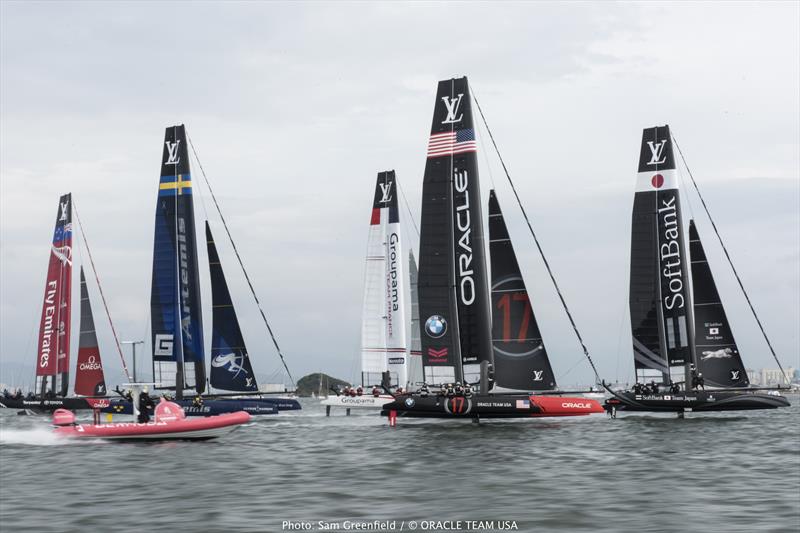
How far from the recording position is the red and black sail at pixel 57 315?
224 feet

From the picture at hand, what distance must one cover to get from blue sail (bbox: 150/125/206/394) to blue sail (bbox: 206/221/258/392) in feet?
2.80

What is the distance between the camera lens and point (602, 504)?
A: 19328mm

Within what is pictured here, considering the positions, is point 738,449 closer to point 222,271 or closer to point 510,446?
point 510,446

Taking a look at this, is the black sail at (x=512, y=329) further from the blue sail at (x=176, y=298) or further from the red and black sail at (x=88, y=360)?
the red and black sail at (x=88, y=360)

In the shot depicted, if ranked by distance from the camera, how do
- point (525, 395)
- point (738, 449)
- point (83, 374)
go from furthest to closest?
1. point (83, 374)
2. point (525, 395)
3. point (738, 449)

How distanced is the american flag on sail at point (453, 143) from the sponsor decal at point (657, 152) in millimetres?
15007

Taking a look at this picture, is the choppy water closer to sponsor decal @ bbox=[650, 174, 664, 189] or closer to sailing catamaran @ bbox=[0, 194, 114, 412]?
sponsor decal @ bbox=[650, 174, 664, 189]

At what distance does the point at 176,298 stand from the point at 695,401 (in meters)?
25.3

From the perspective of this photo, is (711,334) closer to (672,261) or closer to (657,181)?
(672,261)

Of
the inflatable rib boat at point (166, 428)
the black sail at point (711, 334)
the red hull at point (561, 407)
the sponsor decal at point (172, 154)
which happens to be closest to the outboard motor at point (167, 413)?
the inflatable rib boat at point (166, 428)

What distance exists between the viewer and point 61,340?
68.1m

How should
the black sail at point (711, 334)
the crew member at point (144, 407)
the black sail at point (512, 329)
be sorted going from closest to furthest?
the crew member at point (144, 407) → the black sail at point (512, 329) → the black sail at point (711, 334)

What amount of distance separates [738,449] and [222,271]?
93.6 feet

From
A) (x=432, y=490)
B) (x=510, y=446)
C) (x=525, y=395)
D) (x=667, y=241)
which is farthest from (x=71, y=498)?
(x=667, y=241)
